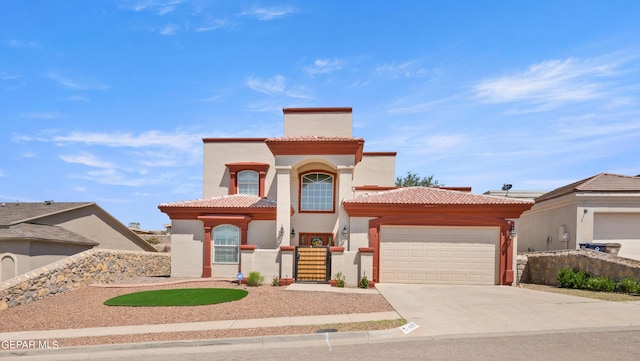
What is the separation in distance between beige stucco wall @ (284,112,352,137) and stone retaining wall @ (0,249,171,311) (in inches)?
418

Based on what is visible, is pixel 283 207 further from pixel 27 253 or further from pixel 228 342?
pixel 27 253

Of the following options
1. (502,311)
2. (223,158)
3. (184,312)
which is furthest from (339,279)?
(223,158)

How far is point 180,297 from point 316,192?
980cm

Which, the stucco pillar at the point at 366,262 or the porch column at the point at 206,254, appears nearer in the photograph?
the stucco pillar at the point at 366,262

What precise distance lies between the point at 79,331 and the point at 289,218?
1117cm

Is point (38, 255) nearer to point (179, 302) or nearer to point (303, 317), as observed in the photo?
point (179, 302)

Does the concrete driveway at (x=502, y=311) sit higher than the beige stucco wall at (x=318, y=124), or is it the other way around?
the beige stucco wall at (x=318, y=124)

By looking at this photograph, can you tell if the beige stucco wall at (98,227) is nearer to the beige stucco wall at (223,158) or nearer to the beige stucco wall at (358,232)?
the beige stucco wall at (223,158)

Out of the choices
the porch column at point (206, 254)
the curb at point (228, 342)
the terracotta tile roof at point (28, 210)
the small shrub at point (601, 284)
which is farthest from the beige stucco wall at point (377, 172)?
the curb at point (228, 342)

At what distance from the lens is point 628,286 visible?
50.8 feet

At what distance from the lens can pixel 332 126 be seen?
2484 cm

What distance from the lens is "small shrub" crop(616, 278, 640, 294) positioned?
15.2 metres

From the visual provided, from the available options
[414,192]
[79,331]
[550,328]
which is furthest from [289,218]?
[550,328]

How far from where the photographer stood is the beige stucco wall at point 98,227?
1089 inches
